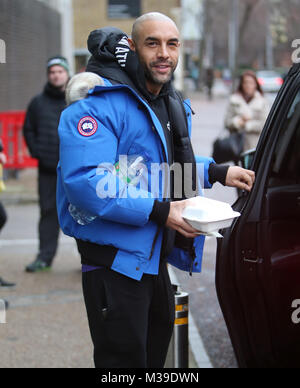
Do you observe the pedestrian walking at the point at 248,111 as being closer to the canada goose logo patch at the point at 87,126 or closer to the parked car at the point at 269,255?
the parked car at the point at 269,255

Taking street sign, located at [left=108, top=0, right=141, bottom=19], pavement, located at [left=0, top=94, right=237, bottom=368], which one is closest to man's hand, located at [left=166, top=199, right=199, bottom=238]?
pavement, located at [left=0, top=94, right=237, bottom=368]

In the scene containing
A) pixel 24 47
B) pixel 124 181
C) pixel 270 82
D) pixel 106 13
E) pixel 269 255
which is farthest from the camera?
pixel 270 82

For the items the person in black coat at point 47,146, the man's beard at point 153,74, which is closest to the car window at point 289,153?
the man's beard at point 153,74

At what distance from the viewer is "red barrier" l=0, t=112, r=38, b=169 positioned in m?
12.6

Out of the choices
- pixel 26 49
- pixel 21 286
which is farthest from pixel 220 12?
pixel 21 286

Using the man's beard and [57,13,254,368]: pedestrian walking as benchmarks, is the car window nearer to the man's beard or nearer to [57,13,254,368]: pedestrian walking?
[57,13,254,368]: pedestrian walking

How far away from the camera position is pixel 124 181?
2789 millimetres

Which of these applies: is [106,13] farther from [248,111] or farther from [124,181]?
[124,181]

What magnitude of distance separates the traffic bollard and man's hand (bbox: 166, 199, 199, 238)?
100 cm

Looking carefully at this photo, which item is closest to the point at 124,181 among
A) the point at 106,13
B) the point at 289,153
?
the point at 289,153

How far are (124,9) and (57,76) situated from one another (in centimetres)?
3167

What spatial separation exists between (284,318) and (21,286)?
12.8ft

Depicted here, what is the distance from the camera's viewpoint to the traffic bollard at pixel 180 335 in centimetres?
362
